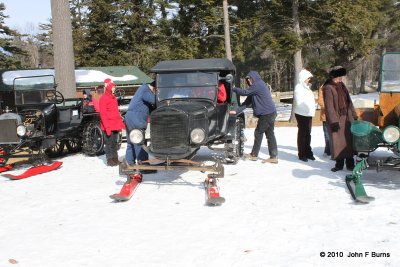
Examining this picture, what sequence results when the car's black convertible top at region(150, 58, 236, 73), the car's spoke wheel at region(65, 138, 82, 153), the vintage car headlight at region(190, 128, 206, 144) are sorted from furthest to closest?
the car's spoke wheel at region(65, 138, 82, 153), the car's black convertible top at region(150, 58, 236, 73), the vintage car headlight at region(190, 128, 206, 144)

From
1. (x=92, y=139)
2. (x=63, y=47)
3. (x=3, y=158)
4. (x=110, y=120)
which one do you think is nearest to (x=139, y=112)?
(x=110, y=120)

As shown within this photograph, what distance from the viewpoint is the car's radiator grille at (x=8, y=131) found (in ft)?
29.2

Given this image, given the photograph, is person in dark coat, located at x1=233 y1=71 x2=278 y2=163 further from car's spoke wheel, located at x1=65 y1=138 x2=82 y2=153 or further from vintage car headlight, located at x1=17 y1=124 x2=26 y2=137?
car's spoke wheel, located at x1=65 y1=138 x2=82 y2=153

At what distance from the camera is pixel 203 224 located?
16.4 ft

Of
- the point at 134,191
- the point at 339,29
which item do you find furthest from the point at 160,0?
the point at 134,191

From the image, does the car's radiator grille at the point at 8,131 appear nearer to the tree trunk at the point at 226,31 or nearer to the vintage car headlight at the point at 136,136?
the vintage car headlight at the point at 136,136

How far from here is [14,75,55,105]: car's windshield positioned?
1016 centimetres

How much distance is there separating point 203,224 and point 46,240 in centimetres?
177

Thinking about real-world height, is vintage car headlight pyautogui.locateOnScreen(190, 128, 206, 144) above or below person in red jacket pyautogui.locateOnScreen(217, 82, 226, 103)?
below

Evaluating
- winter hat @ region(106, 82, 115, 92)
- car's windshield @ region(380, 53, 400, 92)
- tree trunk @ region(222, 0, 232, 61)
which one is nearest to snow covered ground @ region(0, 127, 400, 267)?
car's windshield @ region(380, 53, 400, 92)

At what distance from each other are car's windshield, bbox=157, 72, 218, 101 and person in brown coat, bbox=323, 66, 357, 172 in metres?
2.02

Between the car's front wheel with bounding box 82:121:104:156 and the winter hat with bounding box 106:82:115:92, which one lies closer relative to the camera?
the winter hat with bounding box 106:82:115:92

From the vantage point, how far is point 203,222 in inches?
200

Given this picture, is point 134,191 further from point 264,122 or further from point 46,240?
point 264,122
